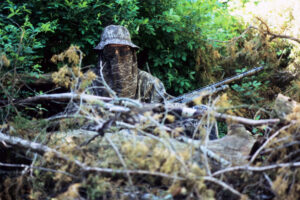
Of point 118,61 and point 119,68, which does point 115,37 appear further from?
point 119,68

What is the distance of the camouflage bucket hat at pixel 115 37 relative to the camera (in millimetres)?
4942

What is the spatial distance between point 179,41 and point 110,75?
2062 mm

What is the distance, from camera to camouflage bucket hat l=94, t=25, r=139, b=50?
16.2ft

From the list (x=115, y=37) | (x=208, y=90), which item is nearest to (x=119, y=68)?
(x=115, y=37)

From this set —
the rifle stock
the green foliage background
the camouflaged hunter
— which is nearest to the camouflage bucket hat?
the camouflaged hunter

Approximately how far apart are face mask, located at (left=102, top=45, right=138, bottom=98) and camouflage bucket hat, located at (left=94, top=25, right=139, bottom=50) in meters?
0.08

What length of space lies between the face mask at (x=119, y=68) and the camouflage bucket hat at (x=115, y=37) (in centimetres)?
8

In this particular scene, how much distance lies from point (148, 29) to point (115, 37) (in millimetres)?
1597

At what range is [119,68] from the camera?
16.3 ft

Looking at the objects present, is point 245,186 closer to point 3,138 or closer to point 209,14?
point 3,138

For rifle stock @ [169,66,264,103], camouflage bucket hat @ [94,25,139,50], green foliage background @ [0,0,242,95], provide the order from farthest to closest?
green foliage background @ [0,0,242,95], rifle stock @ [169,66,264,103], camouflage bucket hat @ [94,25,139,50]

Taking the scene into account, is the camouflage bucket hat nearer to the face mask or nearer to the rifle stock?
the face mask

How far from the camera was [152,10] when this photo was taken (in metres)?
6.54

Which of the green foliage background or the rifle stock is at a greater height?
the green foliage background
